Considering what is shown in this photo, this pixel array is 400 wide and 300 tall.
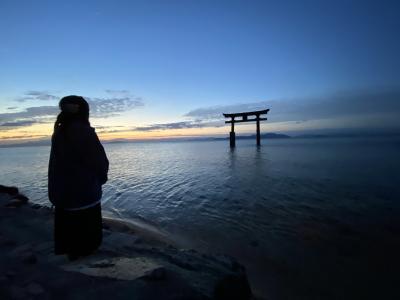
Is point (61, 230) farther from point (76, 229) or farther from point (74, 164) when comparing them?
point (74, 164)

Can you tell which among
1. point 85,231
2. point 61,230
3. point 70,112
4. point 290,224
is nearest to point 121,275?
point 85,231

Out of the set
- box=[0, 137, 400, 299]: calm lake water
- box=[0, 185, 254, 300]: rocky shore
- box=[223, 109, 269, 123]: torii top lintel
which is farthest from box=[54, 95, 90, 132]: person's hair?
box=[223, 109, 269, 123]: torii top lintel

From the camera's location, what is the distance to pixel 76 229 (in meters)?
3.00

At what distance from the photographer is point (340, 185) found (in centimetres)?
1349

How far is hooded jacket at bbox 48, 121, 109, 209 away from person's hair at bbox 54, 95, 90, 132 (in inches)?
2.9

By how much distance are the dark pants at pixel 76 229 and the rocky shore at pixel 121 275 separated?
0.34 m

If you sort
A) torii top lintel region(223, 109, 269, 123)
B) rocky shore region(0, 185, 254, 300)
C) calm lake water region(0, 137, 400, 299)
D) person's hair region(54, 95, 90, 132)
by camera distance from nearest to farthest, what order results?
rocky shore region(0, 185, 254, 300), person's hair region(54, 95, 90, 132), calm lake water region(0, 137, 400, 299), torii top lintel region(223, 109, 269, 123)

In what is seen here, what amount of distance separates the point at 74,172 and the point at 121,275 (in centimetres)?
138

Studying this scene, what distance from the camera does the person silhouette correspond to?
287 centimetres

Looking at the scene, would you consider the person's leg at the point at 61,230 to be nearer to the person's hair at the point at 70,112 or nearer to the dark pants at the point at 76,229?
the dark pants at the point at 76,229

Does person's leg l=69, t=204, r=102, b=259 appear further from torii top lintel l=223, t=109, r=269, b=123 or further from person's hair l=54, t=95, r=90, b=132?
torii top lintel l=223, t=109, r=269, b=123

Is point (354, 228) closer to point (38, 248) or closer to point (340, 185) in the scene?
point (340, 185)

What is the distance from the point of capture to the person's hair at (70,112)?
9.62ft

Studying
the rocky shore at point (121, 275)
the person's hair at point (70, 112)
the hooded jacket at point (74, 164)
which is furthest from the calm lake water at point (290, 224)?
the person's hair at point (70, 112)
